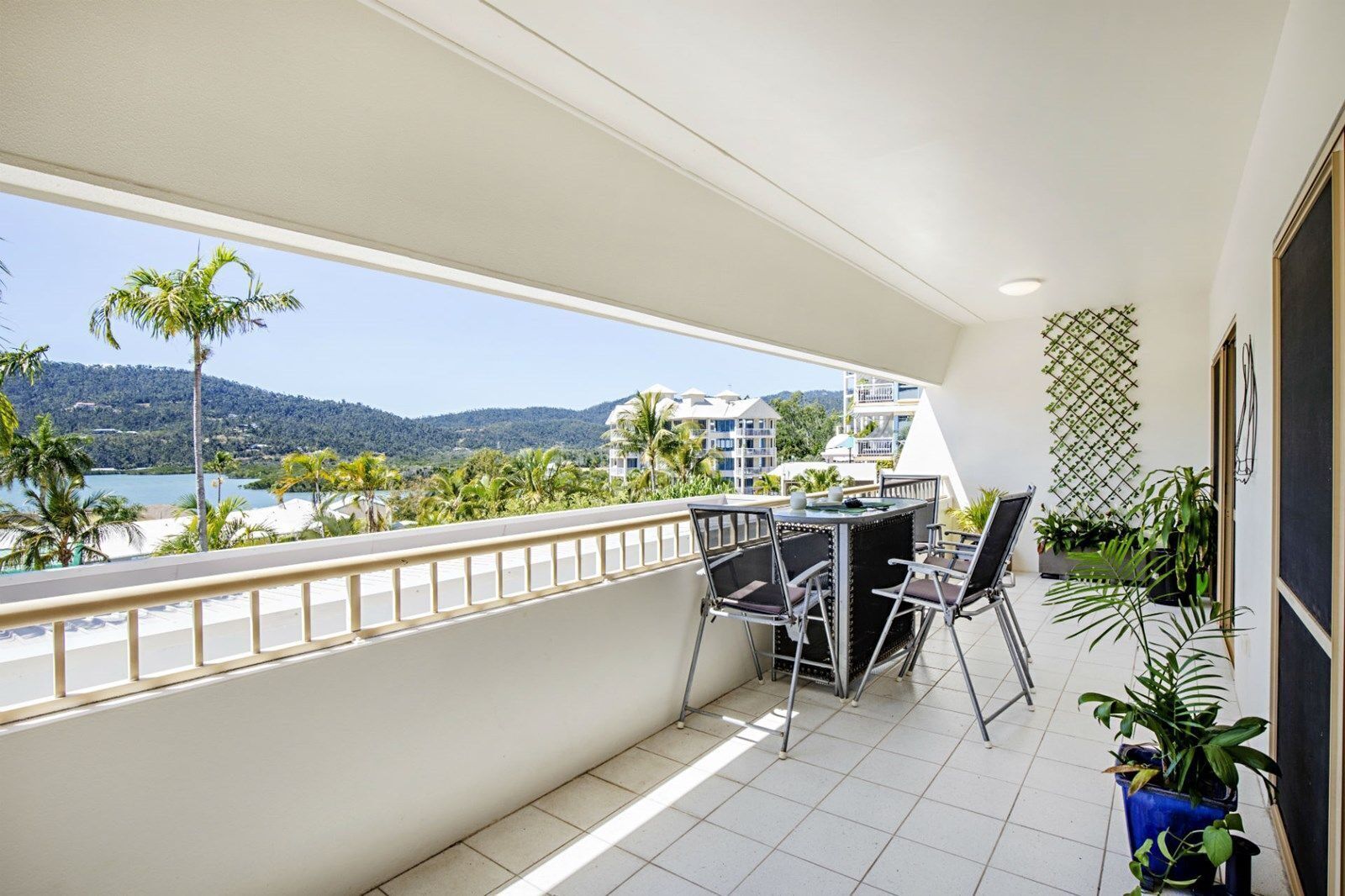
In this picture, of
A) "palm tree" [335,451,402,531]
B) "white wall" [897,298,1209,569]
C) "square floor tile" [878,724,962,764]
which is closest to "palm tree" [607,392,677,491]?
"palm tree" [335,451,402,531]

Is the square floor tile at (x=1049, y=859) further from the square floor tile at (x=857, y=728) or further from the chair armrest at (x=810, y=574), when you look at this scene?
the chair armrest at (x=810, y=574)

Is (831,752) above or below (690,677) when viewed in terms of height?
below

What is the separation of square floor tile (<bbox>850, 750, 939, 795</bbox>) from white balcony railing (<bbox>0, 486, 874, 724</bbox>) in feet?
4.34

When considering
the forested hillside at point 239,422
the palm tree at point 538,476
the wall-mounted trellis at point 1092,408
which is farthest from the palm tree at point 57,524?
the wall-mounted trellis at point 1092,408

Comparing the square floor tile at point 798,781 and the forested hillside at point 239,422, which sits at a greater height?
the forested hillside at point 239,422

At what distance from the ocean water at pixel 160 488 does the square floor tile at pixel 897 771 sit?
30.2 feet

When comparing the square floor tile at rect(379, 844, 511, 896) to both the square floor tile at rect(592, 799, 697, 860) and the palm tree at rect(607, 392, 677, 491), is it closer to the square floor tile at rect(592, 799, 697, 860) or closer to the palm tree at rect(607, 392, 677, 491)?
the square floor tile at rect(592, 799, 697, 860)

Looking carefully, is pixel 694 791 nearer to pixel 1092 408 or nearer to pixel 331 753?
pixel 331 753

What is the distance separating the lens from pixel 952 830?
2389mm

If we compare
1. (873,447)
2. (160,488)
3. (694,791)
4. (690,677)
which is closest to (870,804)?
(694,791)

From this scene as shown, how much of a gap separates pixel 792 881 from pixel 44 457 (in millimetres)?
9438

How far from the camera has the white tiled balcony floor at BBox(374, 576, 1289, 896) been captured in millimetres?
2131

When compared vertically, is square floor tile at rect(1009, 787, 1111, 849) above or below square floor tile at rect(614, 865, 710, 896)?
below

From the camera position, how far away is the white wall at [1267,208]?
161 cm
